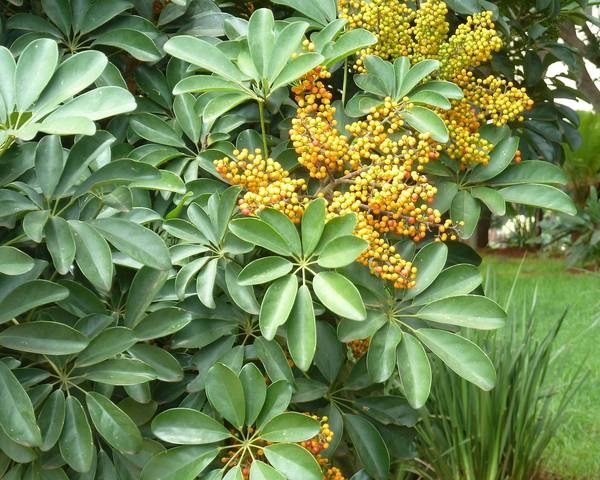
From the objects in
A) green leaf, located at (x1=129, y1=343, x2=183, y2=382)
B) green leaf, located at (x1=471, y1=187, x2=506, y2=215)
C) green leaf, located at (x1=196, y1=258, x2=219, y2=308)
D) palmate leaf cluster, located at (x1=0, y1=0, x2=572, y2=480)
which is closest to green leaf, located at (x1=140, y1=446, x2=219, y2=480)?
palmate leaf cluster, located at (x1=0, y1=0, x2=572, y2=480)

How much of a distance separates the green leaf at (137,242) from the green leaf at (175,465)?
0.26 metres

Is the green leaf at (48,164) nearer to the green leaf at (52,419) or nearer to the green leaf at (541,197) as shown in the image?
the green leaf at (52,419)

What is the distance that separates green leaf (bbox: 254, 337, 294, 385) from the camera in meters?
1.27

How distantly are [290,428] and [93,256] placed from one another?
354 millimetres

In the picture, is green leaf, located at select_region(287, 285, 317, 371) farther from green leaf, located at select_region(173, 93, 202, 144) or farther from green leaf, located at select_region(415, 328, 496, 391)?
green leaf, located at select_region(173, 93, 202, 144)

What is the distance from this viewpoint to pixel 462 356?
1234 millimetres

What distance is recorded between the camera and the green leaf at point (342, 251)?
1.14m

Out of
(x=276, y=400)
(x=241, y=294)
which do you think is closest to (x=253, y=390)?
(x=276, y=400)

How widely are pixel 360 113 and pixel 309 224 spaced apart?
268mm

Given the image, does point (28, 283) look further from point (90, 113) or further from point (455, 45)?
point (455, 45)

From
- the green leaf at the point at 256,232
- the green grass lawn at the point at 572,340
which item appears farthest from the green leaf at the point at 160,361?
the green grass lawn at the point at 572,340

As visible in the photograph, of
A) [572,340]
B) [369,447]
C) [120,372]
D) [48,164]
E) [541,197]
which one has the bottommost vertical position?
[572,340]

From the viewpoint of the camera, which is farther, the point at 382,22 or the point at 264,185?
the point at 382,22

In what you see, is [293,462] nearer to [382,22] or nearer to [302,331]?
[302,331]
